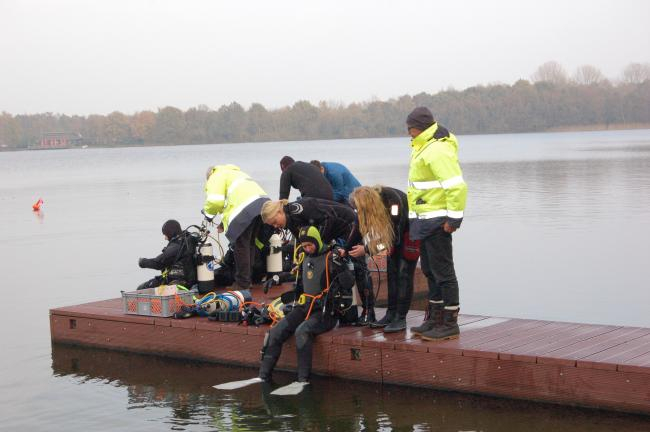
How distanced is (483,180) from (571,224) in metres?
17.6

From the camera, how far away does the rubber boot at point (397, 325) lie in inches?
317

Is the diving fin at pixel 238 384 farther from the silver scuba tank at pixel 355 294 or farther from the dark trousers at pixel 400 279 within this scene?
the dark trousers at pixel 400 279

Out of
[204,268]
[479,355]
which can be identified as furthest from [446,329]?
[204,268]

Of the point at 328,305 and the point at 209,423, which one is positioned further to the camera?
the point at 328,305

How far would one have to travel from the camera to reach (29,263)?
17.9 metres

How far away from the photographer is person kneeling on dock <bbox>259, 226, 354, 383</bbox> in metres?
7.97

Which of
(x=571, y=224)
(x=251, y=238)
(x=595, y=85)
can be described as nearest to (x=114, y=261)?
(x=251, y=238)

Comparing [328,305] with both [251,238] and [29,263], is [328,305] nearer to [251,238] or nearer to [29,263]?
[251,238]

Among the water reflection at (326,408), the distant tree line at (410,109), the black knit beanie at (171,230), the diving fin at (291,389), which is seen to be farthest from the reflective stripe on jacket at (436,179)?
the distant tree line at (410,109)

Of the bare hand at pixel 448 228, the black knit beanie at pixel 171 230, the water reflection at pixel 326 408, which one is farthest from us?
the black knit beanie at pixel 171 230

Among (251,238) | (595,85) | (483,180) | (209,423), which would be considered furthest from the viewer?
(595,85)

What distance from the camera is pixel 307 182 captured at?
9.84m

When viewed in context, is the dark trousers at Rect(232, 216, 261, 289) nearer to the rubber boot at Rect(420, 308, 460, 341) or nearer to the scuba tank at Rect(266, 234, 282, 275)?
the scuba tank at Rect(266, 234, 282, 275)

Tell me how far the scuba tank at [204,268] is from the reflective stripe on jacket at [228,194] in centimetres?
32
